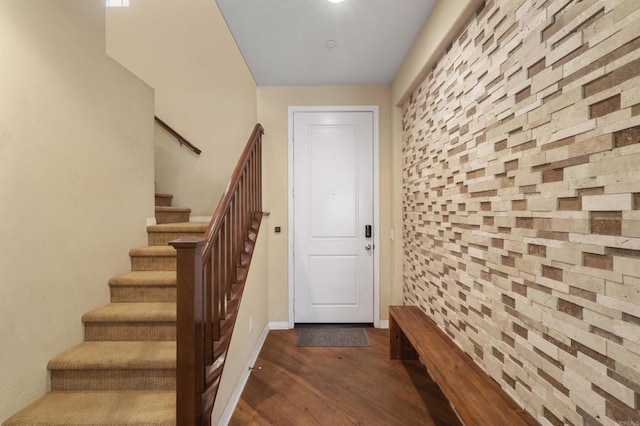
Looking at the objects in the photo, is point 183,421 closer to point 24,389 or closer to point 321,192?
point 24,389

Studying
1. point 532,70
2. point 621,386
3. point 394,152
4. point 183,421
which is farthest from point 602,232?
point 394,152

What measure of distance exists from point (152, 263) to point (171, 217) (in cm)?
86

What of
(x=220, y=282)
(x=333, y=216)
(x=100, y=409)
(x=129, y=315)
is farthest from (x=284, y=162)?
(x=100, y=409)

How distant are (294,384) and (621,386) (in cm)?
185

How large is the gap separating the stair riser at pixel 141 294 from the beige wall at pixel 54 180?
79 mm

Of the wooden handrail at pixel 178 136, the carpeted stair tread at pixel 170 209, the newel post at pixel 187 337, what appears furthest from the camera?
the wooden handrail at pixel 178 136

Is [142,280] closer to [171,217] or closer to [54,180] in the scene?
[54,180]

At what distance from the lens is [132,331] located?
5.62 feet

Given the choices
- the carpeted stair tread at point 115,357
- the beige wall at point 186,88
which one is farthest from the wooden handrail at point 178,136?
the carpeted stair tread at point 115,357

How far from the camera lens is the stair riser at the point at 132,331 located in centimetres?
171

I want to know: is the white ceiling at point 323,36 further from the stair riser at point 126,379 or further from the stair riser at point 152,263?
the stair riser at point 126,379

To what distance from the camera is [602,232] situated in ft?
2.46

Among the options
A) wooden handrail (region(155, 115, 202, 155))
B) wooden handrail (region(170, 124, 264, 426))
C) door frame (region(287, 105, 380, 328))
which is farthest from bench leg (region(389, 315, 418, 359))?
wooden handrail (region(155, 115, 202, 155))

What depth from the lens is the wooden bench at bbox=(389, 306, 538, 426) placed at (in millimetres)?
1017
